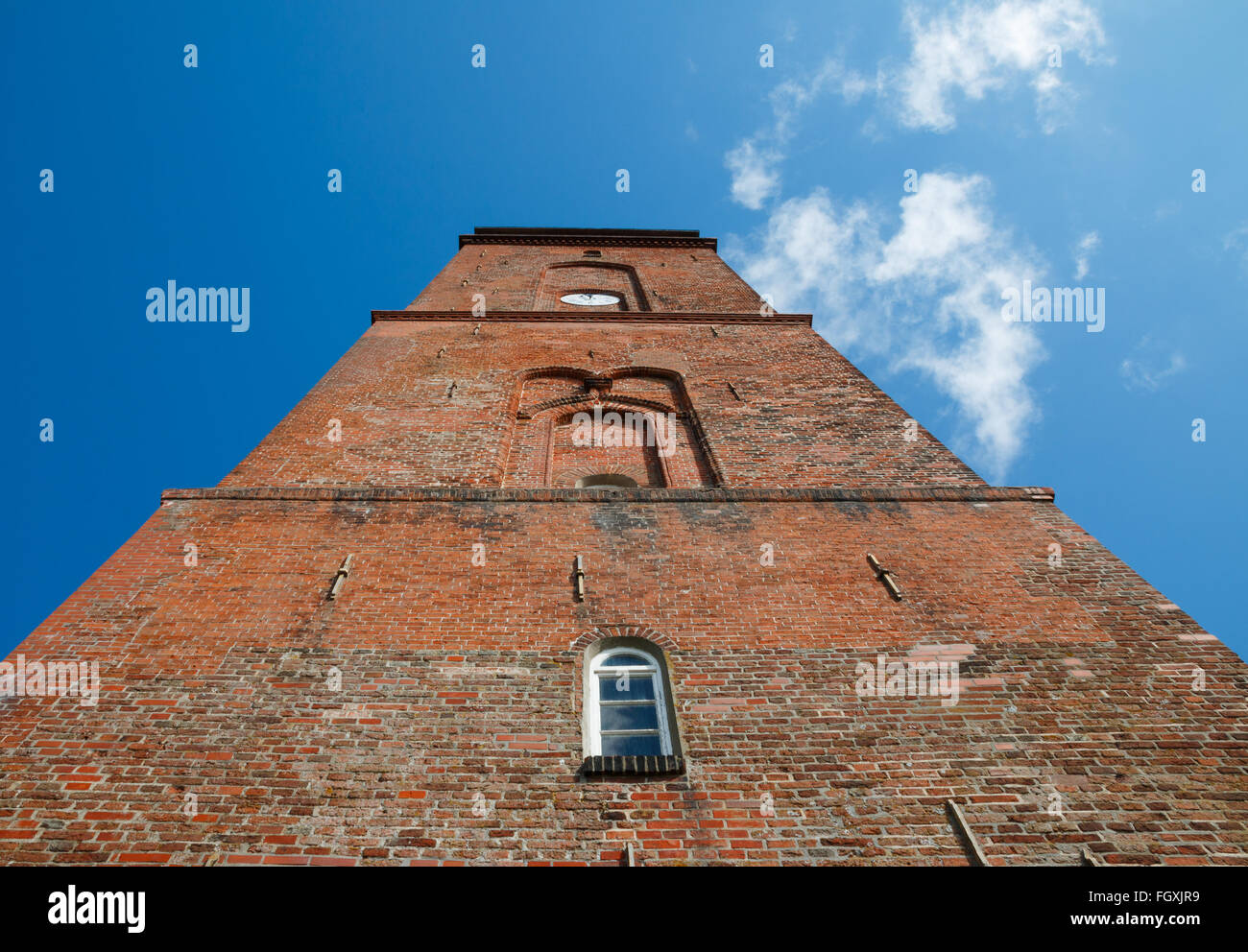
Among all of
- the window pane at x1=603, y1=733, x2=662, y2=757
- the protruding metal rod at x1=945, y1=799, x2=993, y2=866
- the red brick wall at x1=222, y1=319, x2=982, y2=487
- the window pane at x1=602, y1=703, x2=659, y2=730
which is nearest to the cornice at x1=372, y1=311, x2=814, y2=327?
the red brick wall at x1=222, y1=319, x2=982, y2=487

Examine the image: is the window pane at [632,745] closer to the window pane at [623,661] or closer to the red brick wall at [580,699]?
the red brick wall at [580,699]

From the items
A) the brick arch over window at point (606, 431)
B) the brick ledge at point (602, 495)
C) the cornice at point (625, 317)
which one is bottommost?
the brick ledge at point (602, 495)

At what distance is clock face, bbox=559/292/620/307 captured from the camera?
17.9m

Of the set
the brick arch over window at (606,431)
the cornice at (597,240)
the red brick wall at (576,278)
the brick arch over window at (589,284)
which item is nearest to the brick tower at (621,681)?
the brick arch over window at (606,431)

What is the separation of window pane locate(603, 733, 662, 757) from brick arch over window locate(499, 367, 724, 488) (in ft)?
13.5

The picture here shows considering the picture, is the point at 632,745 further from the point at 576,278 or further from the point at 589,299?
the point at 576,278

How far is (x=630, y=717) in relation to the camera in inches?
226

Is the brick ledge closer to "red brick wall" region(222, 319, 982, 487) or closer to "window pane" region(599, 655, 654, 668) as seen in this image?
"red brick wall" region(222, 319, 982, 487)

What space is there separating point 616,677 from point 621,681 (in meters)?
0.05

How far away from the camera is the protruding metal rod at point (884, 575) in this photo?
22.0 ft

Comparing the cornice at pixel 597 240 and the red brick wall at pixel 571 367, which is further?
the cornice at pixel 597 240

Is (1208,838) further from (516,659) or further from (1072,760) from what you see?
(516,659)
